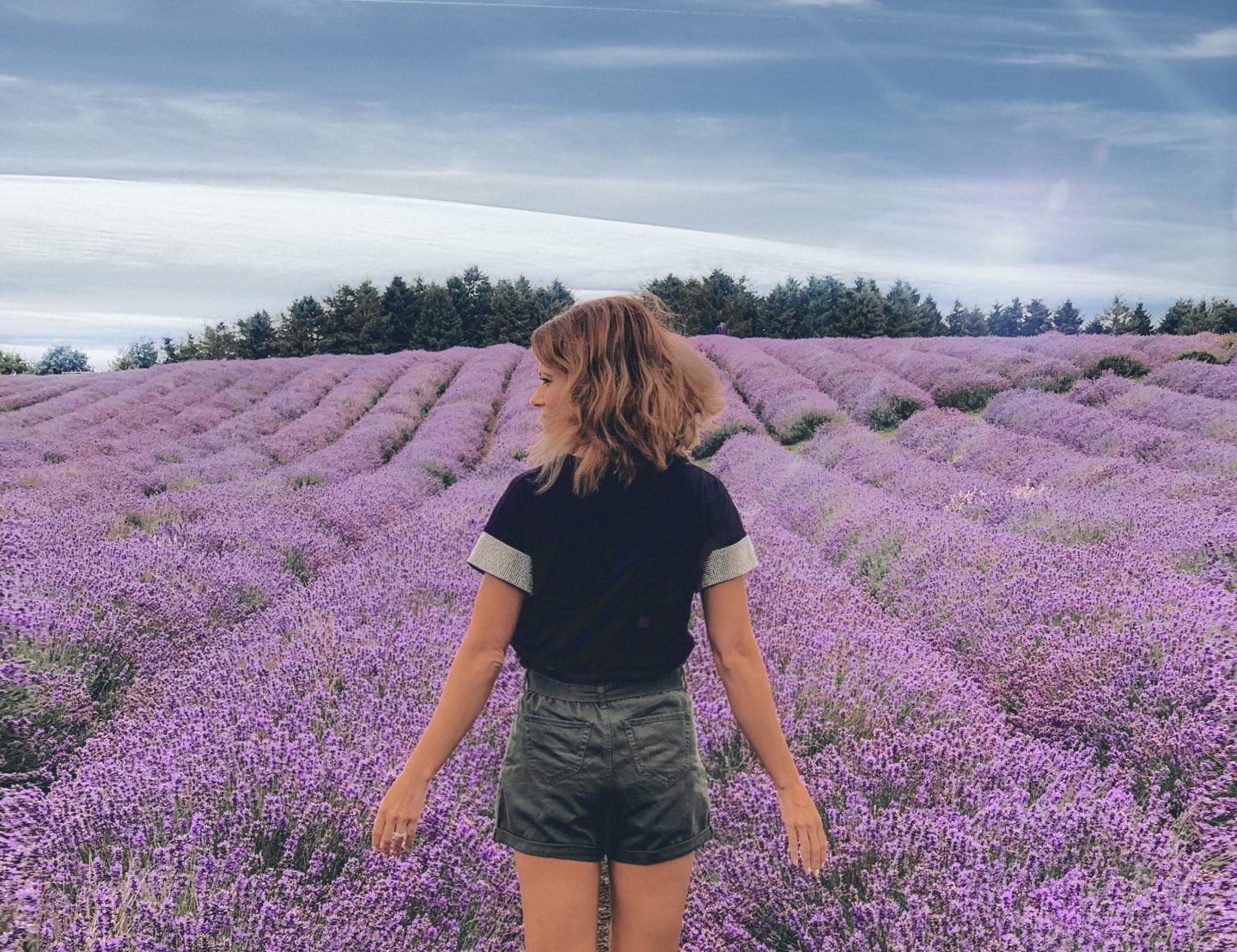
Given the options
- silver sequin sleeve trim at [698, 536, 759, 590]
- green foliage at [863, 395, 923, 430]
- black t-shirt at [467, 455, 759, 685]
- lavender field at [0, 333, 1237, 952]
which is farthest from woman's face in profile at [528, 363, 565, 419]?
green foliage at [863, 395, 923, 430]

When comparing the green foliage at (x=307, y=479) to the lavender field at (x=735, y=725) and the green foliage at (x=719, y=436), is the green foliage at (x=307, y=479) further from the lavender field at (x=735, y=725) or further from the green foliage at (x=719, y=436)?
the green foliage at (x=719, y=436)

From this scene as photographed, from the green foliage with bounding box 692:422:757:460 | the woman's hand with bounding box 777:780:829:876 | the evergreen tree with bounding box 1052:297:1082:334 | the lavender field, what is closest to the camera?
the woman's hand with bounding box 777:780:829:876

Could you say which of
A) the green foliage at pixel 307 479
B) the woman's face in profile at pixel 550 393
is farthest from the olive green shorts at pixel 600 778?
the green foliage at pixel 307 479

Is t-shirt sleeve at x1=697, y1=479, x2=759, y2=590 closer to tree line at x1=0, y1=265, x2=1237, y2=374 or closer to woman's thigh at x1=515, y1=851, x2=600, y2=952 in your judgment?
woman's thigh at x1=515, y1=851, x2=600, y2=952

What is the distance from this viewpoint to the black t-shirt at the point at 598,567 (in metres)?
1.55

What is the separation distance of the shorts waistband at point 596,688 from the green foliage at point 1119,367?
55.8 ft

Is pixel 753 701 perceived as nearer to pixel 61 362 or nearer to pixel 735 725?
pixel 735 725

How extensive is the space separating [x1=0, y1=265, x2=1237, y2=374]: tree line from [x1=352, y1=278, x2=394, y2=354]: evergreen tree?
0.04 m

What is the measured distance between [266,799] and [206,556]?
13.5ft

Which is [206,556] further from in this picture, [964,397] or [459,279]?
[459,279]

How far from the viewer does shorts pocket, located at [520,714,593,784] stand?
5.04 ft

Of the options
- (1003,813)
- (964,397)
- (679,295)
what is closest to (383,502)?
(1003,813)

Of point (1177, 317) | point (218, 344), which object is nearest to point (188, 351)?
point (218, 344)

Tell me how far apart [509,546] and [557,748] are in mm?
380
